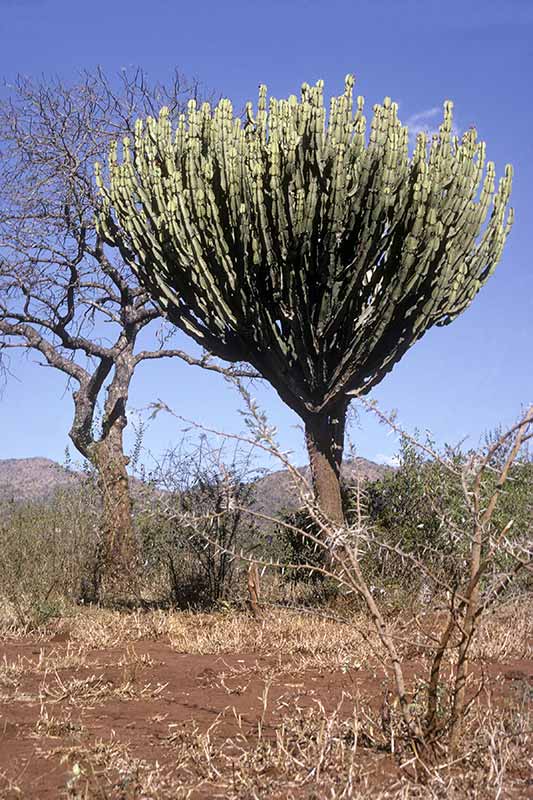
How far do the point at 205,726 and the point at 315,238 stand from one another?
590cm

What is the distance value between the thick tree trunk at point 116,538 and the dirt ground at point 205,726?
145 inches

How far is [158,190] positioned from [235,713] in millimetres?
6653

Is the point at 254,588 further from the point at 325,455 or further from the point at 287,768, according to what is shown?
the point at 287,768

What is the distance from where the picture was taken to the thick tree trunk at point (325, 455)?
963 cm

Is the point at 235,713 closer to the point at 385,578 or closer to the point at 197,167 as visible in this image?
the point at 385,578

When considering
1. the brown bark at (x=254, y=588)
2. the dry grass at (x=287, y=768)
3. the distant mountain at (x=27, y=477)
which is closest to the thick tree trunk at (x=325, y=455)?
the brown bark at (x=254, y=588)

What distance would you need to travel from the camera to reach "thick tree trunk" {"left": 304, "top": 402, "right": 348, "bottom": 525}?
9.63 m

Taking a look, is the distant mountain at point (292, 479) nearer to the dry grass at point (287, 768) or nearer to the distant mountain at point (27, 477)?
the dry grass at point (287, 768)

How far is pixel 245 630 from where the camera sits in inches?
284

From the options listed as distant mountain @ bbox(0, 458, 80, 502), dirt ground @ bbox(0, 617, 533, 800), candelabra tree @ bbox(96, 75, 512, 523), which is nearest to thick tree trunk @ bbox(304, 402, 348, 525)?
candelabra tree @ bbox(96, 75, 512, 523)

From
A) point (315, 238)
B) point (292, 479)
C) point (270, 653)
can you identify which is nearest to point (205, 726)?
point (292, 479)

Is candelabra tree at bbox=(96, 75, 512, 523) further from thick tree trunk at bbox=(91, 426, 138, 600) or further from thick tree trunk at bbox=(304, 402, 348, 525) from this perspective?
thick tree trunk at bbox=(91, 426, 138, 600)

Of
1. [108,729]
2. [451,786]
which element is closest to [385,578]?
[108,729]

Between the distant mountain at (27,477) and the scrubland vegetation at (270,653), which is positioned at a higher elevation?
the distant mountain at (27,477)
